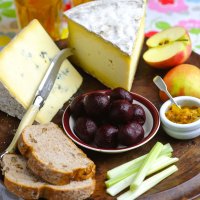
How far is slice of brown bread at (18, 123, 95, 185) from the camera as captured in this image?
6.30ft

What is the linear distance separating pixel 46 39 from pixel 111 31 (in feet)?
1.20

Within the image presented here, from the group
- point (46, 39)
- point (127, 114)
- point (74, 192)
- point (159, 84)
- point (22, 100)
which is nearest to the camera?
point (74, 192)

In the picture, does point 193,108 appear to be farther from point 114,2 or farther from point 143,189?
point 114,2

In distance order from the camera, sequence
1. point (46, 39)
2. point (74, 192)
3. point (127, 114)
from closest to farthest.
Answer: point (74, 192) < point (127, 114) < point (46, 39)

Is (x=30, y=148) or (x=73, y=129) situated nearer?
(x=30, y=148)

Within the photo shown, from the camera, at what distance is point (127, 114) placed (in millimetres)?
2164

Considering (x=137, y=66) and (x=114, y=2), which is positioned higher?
(x=114, y=2)

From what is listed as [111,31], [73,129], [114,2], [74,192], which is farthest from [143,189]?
[114,2]

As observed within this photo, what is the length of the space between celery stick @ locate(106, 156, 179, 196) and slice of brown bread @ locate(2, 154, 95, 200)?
0.09m

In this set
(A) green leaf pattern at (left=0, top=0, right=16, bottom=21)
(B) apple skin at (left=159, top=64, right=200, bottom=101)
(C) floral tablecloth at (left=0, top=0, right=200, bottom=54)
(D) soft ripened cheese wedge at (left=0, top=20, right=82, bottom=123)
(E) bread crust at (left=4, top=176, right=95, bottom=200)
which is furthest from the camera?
(A) green leaf pattern at (left=0, top=0, right=16, bottom=21)

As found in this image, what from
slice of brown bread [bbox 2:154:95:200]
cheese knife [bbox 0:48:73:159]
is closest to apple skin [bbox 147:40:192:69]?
cheese knife [bbox 0:48:73:159]

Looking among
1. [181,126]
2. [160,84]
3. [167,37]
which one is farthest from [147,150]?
[167,37]

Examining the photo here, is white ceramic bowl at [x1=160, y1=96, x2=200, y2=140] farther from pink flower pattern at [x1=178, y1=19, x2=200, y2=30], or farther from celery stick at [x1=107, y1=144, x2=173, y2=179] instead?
pink flower pattern at [x1=178, y1=19, x2=200, y2=30]

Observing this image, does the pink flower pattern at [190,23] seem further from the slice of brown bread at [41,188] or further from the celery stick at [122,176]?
the slice of brown bread at [41,188]
